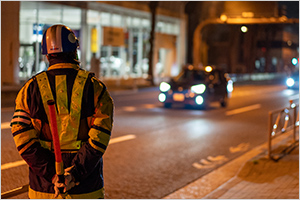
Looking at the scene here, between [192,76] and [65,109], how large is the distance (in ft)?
54.7

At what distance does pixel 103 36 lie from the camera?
3625cm

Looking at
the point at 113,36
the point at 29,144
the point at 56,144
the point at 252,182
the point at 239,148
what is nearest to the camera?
the point at 56,144

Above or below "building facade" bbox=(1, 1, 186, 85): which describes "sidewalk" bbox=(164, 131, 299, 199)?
below

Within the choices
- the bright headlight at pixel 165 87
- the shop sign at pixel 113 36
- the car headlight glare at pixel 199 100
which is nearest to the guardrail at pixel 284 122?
the car headlight glare at pixel 199 100

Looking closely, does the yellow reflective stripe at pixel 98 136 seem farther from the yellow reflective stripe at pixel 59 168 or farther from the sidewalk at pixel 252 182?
the sidewalk at pixel 252 182

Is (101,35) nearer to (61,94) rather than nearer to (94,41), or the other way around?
(94,41)

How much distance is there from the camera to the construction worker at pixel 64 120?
10.2ft

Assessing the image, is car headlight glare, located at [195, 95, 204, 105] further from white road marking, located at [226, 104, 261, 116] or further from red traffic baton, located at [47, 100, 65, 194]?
red traffic baton, located at [47, 100, 65, 194]

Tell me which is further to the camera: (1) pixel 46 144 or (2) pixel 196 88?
(2) pixel 196 88

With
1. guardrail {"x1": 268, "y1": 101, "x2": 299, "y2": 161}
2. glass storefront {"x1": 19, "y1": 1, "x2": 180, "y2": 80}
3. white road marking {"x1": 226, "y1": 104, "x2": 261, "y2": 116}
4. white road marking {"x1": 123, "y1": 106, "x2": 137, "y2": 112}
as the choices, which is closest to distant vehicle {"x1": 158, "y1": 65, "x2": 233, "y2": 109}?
white road marking {"x1": 226, "y1": 104, "x2": 261, "y2": 116}

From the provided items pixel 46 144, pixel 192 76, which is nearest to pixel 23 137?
pixel 46 144

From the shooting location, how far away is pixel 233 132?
13.5 metres

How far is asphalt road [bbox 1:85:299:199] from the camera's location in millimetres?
7719

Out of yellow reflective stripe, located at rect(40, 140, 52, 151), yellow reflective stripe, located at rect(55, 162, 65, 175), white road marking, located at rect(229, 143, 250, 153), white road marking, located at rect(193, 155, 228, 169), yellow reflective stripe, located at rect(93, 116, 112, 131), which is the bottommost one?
white road marking, located at rect(193, 155, 228, 169)
